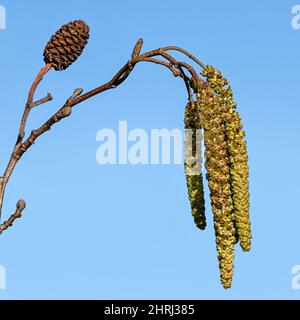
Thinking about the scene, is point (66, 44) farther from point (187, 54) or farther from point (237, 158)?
point (237, 158)

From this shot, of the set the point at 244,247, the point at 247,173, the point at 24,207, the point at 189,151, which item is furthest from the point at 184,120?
the point at 24,207

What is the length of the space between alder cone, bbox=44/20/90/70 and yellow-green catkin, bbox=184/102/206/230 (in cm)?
73

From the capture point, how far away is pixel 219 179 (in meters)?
3.94

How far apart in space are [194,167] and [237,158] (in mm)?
380

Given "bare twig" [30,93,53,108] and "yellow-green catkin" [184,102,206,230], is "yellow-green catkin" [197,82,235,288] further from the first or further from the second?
"bare twig" [30,93,53,108]

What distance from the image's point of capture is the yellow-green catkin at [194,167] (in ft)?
13.9

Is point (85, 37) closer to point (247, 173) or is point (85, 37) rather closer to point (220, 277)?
point (247, 173)

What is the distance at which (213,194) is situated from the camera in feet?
12.9

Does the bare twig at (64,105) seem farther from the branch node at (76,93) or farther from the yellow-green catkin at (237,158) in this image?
the yellow-green catkin at (237,158)

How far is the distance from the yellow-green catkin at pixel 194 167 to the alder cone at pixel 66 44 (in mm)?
728

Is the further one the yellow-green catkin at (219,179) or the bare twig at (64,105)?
the bare twig at (64,105)

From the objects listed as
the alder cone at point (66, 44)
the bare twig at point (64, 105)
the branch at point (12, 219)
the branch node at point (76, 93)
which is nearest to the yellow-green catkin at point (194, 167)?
the bare twig at point (64, 105)

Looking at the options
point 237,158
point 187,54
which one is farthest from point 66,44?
point 237,158

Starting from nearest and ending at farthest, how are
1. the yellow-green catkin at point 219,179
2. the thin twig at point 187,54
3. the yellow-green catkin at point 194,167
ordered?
the yellow-green catkin at point 219,179 → the thin twig at point 187,54 → the yellow-green catkin at point 194,167
